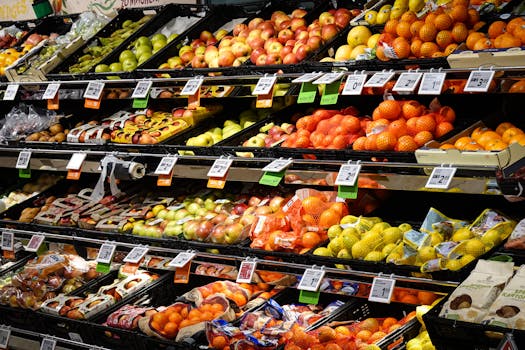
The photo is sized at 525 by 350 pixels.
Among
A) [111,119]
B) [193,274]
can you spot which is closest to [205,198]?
[193,274]

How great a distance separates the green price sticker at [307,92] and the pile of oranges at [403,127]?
0.94ft

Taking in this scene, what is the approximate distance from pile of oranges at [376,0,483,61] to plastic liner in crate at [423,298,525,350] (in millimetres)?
1217

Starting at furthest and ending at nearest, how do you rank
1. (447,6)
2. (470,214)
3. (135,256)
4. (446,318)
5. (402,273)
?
(135,256) < (470,214) < (447,6) < (402,273) < (446,318)

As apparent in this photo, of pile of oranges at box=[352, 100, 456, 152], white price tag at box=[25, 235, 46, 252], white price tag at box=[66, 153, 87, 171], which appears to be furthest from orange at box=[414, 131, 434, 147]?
white price tag at box=[25, 235, 46, 252]

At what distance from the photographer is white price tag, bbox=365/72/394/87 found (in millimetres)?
3225

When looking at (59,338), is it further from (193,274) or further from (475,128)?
(475,128)

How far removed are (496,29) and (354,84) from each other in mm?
613

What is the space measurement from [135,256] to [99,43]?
1615 millimetres

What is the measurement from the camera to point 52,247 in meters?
4.84

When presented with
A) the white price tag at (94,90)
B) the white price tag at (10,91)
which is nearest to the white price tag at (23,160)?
the white price tag at (10,91)

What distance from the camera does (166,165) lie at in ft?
13.3

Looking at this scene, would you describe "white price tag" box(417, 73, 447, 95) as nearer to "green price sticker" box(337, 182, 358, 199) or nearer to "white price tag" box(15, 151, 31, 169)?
"green price sticker" box(337, 182, 358, 199)

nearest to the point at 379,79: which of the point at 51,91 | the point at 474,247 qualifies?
the point at 474,247

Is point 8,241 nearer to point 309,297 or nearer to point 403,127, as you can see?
point 309,297
